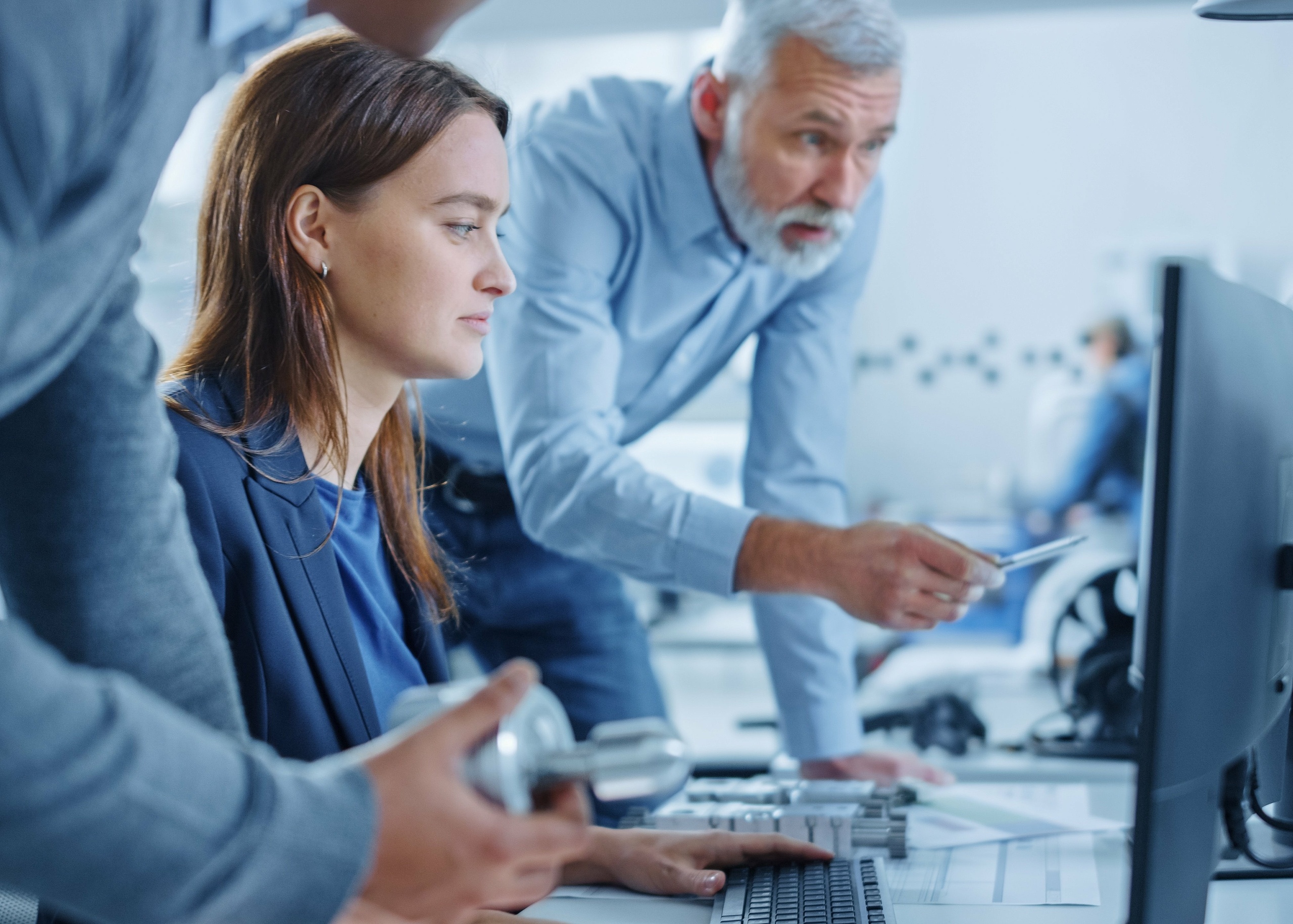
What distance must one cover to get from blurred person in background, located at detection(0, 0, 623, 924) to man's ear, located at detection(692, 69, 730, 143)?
120 cm

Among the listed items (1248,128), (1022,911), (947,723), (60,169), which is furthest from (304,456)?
(1248,128)

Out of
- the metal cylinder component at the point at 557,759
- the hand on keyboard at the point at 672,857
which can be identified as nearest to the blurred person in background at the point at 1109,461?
the hand on keyboard at the point at 672,857

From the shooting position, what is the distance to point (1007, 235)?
513cm

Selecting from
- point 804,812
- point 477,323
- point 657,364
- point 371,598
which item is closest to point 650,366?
point 657,364

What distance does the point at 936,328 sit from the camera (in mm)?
5141

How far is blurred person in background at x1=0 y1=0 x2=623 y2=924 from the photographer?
479mm

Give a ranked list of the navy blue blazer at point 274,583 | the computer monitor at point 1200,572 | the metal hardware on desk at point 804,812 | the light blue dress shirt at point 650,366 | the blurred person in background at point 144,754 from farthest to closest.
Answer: the light blue dress shirt at point 650,366, the metal hardware on desk at point 804,812, the navy blue blazer at point 274,583, the computer monitor at point 1200,572, the blurred person in background at point 144,754

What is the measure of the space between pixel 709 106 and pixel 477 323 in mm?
730

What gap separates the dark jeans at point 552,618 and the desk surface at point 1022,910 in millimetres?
876

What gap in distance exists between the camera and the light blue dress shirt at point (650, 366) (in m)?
1.50

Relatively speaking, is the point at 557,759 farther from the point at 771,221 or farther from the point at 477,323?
the point at 771,221

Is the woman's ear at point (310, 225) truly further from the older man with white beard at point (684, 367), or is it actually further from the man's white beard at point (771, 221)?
the man's white beard at point (771, 221)

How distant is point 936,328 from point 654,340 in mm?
3569

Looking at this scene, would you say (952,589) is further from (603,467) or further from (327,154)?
(327,154)
